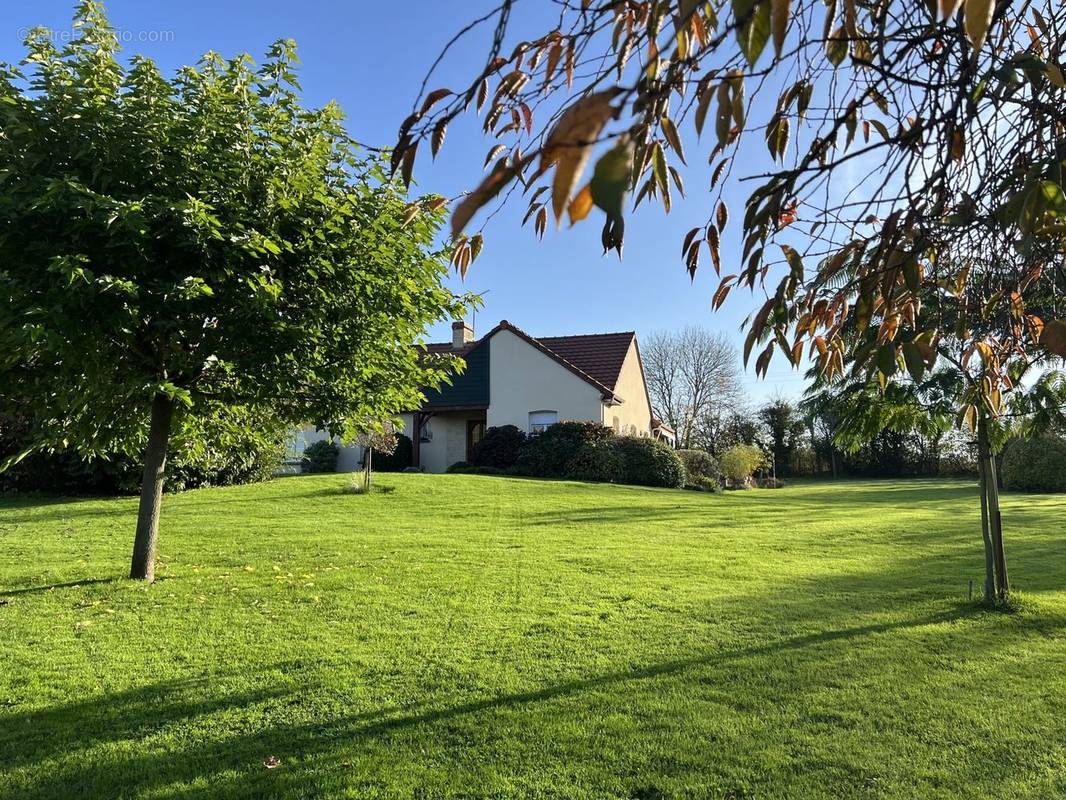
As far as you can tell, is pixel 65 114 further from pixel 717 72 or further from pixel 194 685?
pixel 717 72

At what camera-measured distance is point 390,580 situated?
7.34m

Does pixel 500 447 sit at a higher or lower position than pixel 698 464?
higher

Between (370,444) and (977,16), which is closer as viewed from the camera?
(977,16)

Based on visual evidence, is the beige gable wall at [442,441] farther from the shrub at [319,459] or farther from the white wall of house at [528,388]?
the shrub at [319,459]

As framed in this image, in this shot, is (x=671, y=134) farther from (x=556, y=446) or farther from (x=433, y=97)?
(x=556, y=446)

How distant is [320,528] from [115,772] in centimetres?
796

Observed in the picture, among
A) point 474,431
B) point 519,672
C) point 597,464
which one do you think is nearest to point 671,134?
point 519,672

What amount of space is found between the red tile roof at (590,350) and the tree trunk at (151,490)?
18208 mm

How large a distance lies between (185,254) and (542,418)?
19.3 metres

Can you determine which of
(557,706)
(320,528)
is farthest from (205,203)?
(320,528)

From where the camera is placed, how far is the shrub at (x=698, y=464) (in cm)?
2436

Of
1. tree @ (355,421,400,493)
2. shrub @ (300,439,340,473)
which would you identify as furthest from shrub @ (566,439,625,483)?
shrub @ (300,439,340,473)

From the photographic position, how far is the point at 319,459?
23.2m

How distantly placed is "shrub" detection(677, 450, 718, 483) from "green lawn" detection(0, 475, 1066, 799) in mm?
14600
